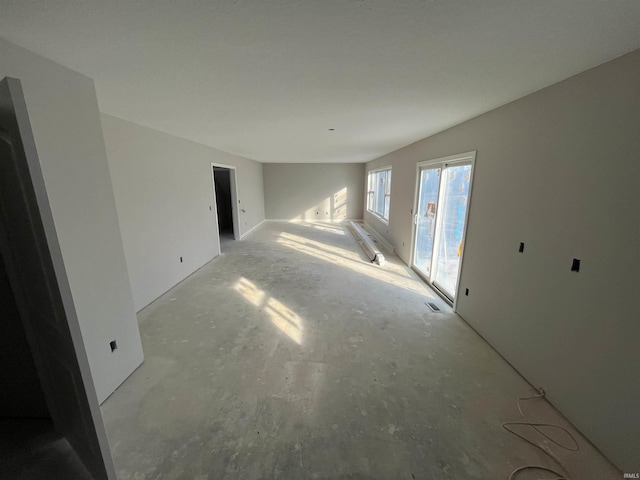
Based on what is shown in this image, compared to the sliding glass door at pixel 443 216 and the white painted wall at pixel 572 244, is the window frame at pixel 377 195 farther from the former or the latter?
the white painted wall at pixel 572 244

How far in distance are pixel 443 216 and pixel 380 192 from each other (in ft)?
14.5

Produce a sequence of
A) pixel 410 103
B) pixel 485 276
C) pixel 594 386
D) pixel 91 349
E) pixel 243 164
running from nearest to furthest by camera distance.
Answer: pixel 594 386
pixel 91 349
pixel 410 103
pixel 485 276
pixel 243 164

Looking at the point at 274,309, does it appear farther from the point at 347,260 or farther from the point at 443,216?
the point at 443,216

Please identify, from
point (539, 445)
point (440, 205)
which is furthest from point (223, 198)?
point (539, 445)

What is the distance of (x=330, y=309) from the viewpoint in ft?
10.5

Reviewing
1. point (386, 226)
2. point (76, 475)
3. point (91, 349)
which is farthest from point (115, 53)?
point (386, 226)

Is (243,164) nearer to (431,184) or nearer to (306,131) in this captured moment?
(306,131)

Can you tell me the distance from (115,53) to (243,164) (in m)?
6.10

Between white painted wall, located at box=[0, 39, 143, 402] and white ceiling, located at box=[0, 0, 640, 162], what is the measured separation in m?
0.16

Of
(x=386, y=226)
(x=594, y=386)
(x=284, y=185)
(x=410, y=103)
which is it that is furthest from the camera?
(x=284, y=185)

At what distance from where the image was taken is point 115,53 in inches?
54.1

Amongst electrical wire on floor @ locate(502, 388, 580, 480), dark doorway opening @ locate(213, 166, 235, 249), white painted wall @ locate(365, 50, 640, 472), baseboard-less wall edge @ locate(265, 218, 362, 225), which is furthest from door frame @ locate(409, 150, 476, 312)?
dark doorway opening @ locate(213, 166, 235, 249)

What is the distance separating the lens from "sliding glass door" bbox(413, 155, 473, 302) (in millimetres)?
3262

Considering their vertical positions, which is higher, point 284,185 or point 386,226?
point 284,185
